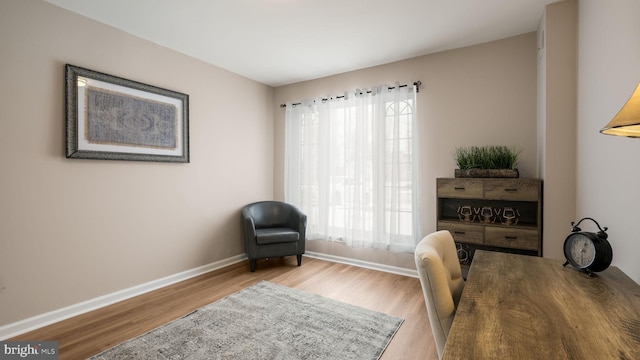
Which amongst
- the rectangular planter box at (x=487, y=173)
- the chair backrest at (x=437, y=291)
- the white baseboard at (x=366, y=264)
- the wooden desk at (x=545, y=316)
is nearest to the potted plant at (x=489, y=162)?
the rectangular planter box at (x=487, y=173)

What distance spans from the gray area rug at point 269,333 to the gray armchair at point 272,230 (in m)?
0.84

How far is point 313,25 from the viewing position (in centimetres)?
273

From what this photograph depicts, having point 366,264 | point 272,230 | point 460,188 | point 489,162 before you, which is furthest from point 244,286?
point 489,162

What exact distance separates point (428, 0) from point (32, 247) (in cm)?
380

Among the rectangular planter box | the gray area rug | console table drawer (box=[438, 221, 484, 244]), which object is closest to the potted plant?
the rectangular planter box

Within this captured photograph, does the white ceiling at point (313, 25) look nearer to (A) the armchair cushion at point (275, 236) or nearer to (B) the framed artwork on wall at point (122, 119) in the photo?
(B) the framed artwork on wall at point (122, 119)

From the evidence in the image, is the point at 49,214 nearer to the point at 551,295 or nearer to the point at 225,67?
the point at 225,67

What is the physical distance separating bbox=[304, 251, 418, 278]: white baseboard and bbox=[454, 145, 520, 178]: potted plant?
1336mm

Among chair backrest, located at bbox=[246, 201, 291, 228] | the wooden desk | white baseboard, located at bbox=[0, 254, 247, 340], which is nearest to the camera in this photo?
the wooden desk

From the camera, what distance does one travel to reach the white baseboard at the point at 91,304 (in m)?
2.20

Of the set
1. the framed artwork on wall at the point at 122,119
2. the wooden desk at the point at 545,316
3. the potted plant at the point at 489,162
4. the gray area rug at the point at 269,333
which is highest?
the framed artwork on wall at the point at 122,119

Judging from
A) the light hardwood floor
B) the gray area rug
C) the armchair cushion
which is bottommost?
the light hardwood floor

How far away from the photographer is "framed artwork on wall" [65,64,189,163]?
2.50 meters

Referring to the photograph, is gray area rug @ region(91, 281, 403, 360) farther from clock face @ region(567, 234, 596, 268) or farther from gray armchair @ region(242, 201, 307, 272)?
clock face @ region(567, 234, 596, 268)
